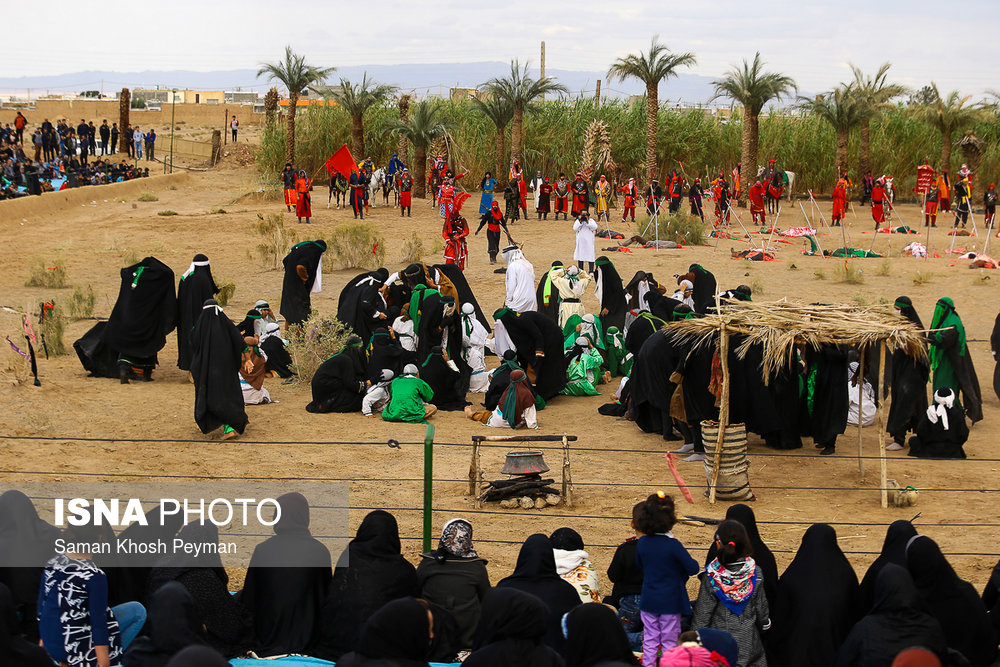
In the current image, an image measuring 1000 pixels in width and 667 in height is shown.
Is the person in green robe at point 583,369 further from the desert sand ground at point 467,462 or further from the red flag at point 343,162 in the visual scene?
the red flag at point 343,162

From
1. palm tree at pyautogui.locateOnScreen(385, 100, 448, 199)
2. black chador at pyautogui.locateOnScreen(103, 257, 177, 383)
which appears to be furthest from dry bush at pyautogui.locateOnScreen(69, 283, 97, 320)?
palm tree at pyautogui.locateOnScreen(385, 100, 448, 199)

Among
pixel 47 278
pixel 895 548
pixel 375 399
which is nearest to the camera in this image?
pixel 895 548

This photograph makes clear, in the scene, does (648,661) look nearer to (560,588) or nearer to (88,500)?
(560,588)

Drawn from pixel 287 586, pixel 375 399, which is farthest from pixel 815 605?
pixel 375 399

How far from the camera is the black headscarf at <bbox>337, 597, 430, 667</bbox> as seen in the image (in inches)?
154

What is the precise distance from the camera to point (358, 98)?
3147 cm

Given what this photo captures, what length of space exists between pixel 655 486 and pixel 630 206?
18.8 m

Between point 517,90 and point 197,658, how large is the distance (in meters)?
29.0

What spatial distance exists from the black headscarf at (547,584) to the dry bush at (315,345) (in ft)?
22.5

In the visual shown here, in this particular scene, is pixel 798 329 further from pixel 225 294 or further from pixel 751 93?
pixel 751 93

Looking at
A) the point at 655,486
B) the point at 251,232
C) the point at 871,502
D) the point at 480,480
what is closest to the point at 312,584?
the point at 480,480

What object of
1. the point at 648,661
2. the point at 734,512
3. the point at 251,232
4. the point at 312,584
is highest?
the point at 251,232

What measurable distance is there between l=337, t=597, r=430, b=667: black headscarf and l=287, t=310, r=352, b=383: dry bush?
7.77 metres

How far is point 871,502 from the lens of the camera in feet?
27.4
